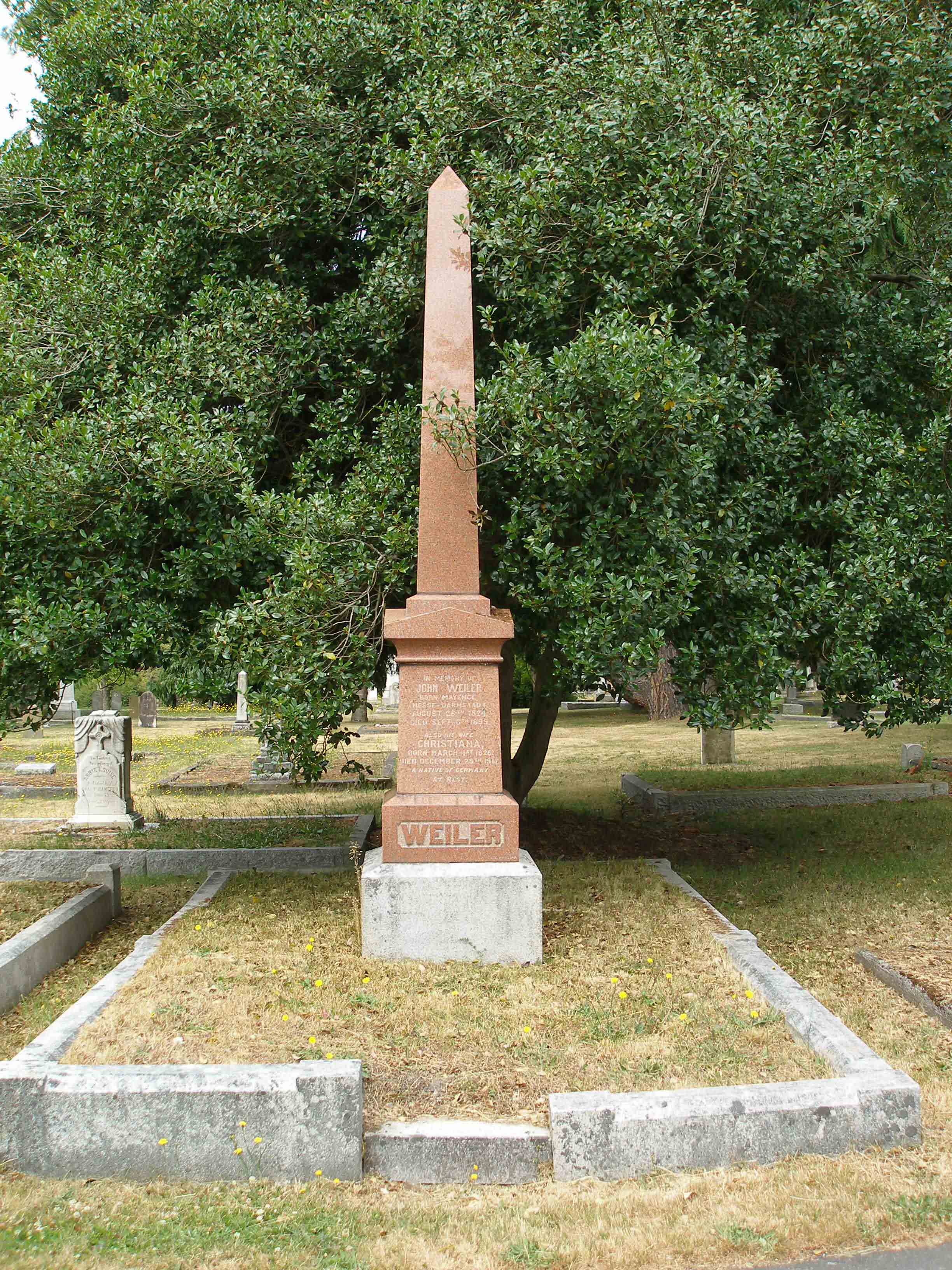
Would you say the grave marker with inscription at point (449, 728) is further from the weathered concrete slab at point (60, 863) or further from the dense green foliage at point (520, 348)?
the weathered concrete slab at point (60, 863)

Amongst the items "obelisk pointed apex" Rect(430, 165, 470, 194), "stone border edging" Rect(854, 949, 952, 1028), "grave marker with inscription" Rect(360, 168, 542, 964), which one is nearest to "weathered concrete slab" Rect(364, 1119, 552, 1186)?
"grave marker with inscription" Rect(360, 168, 542, 964)

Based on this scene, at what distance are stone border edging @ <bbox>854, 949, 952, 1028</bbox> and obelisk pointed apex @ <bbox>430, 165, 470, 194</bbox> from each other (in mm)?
5938

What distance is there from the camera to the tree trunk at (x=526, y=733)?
10.3 metres

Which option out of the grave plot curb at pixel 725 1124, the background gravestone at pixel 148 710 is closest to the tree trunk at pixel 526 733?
the grave plot curb at pixel 725 1124

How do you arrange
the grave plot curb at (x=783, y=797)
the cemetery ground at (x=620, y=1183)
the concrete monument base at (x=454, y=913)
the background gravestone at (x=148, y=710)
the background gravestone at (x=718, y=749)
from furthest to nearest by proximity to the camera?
the background gravestone at (x=148, y=710)
the background gravestone at (x=718, y=749)
the grave plot curb at (x=783, y=797)
the concrete monument base at (x=454, y=913)
the cemetery ground at (x=620, y=1183)

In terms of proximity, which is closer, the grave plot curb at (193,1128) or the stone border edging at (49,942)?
the grave plot curb at (193,1128)

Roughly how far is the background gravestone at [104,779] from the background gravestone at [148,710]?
57.0 feet

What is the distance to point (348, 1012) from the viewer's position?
17.3ft

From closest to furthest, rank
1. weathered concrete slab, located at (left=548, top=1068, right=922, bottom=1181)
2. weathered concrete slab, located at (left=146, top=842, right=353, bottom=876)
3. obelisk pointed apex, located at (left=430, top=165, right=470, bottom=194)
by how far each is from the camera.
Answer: weathered concrete slab, located at (left=548, top=1068, right=922, bottom=1181) < obelisk pointed apex, located at (left=430, top=165, right=470, bottom=194) < weathered concrete slab, located at (left=146, top=842, right=353, bottom=876)

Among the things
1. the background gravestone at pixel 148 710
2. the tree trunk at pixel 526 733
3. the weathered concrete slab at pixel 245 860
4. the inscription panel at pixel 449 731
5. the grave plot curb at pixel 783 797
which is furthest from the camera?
the background gravestone at pixel 148 710

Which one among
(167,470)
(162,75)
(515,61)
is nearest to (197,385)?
(167,470)

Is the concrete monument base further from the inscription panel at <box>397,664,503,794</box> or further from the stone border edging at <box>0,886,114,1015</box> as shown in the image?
the stone border edging at <box>0,886,114,1015</box>

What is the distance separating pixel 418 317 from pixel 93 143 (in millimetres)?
3189

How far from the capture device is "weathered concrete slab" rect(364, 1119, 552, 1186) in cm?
404
